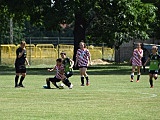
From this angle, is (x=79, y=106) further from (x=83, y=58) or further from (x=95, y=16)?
(x=95, y=16)

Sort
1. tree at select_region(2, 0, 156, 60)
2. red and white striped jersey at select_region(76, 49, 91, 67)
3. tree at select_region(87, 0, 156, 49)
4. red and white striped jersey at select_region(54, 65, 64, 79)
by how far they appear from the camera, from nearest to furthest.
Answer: red and white striped jersey at select_region(54, 65, 64, 79) < red and white striped jersey at select_region(76, 49, 91, 67) < tree at select_region(2, 0, 156, 60) < tree at select_region(87, 0, 156, 49)

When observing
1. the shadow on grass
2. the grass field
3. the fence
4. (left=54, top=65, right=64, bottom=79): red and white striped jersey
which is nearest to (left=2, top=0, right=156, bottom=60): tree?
the shadow on grass

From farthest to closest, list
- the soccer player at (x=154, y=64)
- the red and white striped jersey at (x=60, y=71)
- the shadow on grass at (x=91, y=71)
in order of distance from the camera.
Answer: the shadow on grass at (x=91, y=71)
the soccer player at (x=154, y=64)
the red and white striped jersey at (x=60, y=71)

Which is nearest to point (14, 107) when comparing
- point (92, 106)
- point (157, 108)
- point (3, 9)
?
point (92, 106)

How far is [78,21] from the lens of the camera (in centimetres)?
5250

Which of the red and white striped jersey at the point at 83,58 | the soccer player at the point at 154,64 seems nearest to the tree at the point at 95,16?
the red and white striped jersey at the point at 83,58

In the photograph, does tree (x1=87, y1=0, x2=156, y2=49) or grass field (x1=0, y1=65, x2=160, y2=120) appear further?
tree (x1=87, y1=0, x2=156, y2=49)

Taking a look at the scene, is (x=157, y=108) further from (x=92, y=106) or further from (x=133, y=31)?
(x=133, y=31)

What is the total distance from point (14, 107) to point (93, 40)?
4409 cm

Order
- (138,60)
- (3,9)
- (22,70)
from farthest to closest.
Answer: (3,9) < (138,60) < (22,70)

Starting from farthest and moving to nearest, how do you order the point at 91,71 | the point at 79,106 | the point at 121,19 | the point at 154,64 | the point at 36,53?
1. the point at 36,53
2. the point at 121,19
3. the point at 91,71
4. the point at 154,64
5. the point at 79,106

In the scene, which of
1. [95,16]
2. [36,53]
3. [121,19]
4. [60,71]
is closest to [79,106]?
[60,71]

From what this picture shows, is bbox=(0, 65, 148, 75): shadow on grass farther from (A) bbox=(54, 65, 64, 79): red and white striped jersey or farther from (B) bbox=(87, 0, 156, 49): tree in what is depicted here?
(A) bbox=(54, 65, 64, 79): red and white striped jersey

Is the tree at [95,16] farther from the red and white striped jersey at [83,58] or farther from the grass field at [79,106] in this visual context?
the grass field at [79,106]
